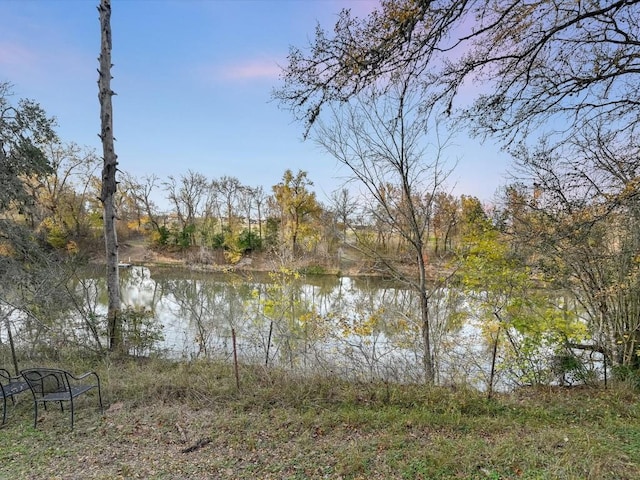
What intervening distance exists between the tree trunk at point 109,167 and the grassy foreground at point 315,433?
135 centimetres

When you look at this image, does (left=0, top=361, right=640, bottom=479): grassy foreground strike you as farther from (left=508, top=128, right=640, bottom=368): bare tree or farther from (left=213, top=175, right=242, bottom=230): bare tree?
(left=213, top=175, right=242, bottom=230): bare tree

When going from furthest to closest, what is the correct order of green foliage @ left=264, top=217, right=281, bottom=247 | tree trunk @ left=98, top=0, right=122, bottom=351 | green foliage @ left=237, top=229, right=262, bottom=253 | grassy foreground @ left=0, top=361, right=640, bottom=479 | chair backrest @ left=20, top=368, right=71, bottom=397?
green foliage @ left=237, top=229, right=262, bottom=253
green foliage @ left=264, top=217, right=281, bottom=247
tree trunk @ left=98, top=0, right=122, bottom=351
chair backrest @ left=20, top=368, right=71, bottom=397
grassy foreground @ left=0, top=361, right=640, bottom=479

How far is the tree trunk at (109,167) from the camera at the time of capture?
585 centimetres

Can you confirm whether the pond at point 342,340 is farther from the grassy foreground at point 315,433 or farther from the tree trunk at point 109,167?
the grassy foreground at point 315,433

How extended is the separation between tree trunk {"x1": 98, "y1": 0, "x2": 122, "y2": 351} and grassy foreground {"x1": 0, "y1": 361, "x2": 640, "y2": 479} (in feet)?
4.44

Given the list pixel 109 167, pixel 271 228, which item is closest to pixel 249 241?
pixel 271 228

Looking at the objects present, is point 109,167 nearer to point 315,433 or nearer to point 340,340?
point 340,340

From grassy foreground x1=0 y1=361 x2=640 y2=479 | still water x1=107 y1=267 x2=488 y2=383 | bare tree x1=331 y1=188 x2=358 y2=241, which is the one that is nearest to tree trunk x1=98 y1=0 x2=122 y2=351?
still water x1=107 y1=267 x2=488 y2=383

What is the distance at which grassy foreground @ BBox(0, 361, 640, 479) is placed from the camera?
9.36 ft

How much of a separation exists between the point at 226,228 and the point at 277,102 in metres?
26.6

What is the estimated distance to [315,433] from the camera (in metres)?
3.54

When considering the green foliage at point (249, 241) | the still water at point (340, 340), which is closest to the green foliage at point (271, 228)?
the green foliage at point (249, 241)

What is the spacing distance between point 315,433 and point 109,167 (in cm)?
548

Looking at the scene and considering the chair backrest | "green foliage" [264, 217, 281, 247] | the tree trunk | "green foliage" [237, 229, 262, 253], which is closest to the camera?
the chair backrest
